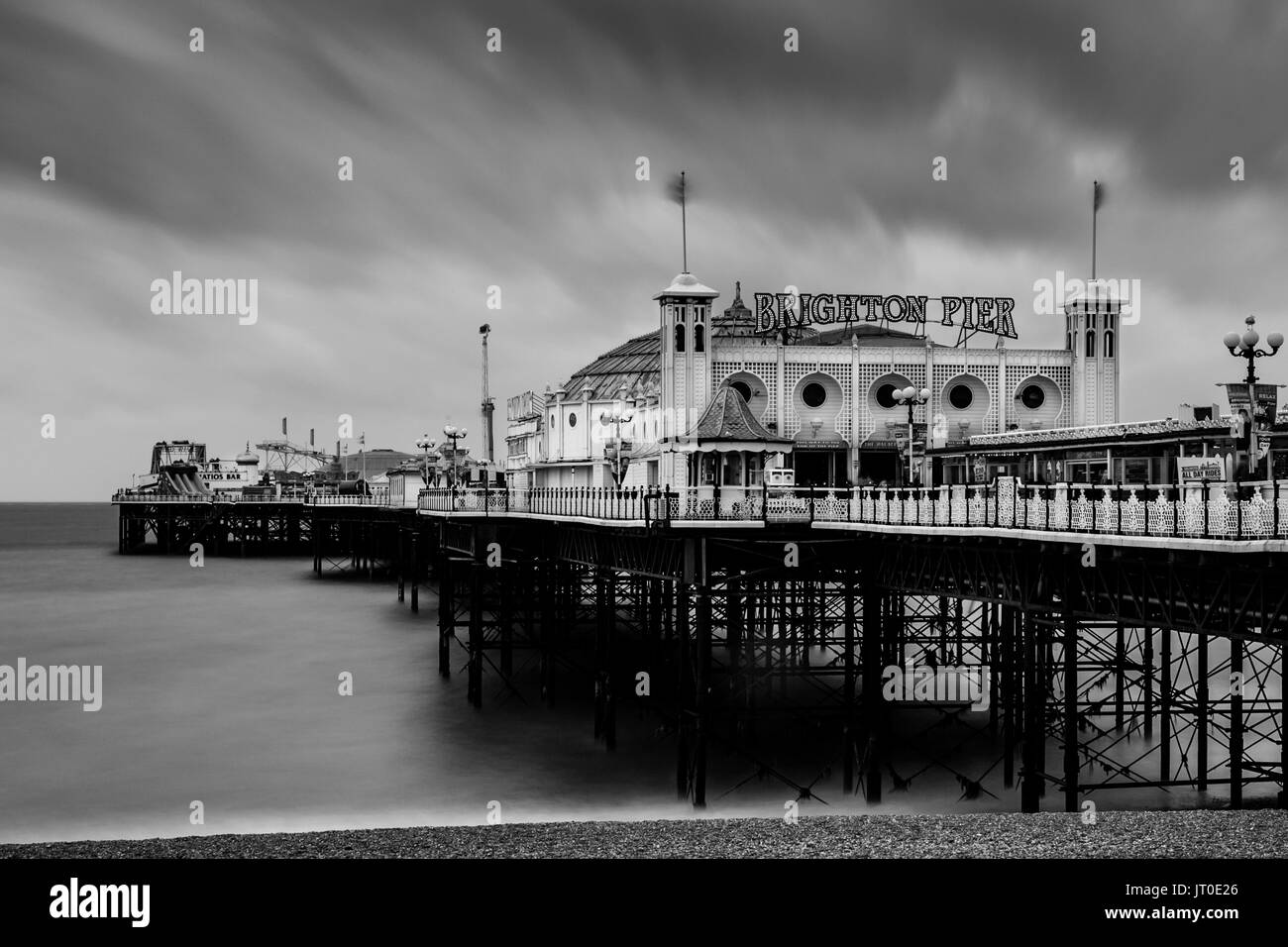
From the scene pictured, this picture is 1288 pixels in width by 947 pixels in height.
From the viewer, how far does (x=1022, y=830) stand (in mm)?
21000

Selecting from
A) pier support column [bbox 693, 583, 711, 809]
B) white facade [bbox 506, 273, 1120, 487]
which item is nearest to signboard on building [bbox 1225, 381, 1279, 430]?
pier support column [bbox 693, 583, 711, 809]

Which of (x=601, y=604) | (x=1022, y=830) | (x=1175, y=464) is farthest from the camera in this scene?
(x=601, y=604)

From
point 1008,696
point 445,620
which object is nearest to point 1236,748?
point 1008,696

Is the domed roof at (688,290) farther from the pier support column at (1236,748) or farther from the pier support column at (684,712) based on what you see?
the pier support column at (1236,748)

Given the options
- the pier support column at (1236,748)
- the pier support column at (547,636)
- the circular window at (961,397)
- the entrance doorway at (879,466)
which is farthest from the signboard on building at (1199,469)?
the circular window at (961,397)

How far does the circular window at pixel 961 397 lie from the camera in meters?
51.7

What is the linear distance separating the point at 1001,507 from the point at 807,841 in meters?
7.64

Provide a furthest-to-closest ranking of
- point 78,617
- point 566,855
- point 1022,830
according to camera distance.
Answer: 1. point 78,617
2. point 1022,830
3. point 566,855

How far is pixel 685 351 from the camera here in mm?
48156

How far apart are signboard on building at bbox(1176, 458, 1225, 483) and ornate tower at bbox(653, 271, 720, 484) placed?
2105cm

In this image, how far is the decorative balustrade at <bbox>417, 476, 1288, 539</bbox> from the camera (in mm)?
18688
